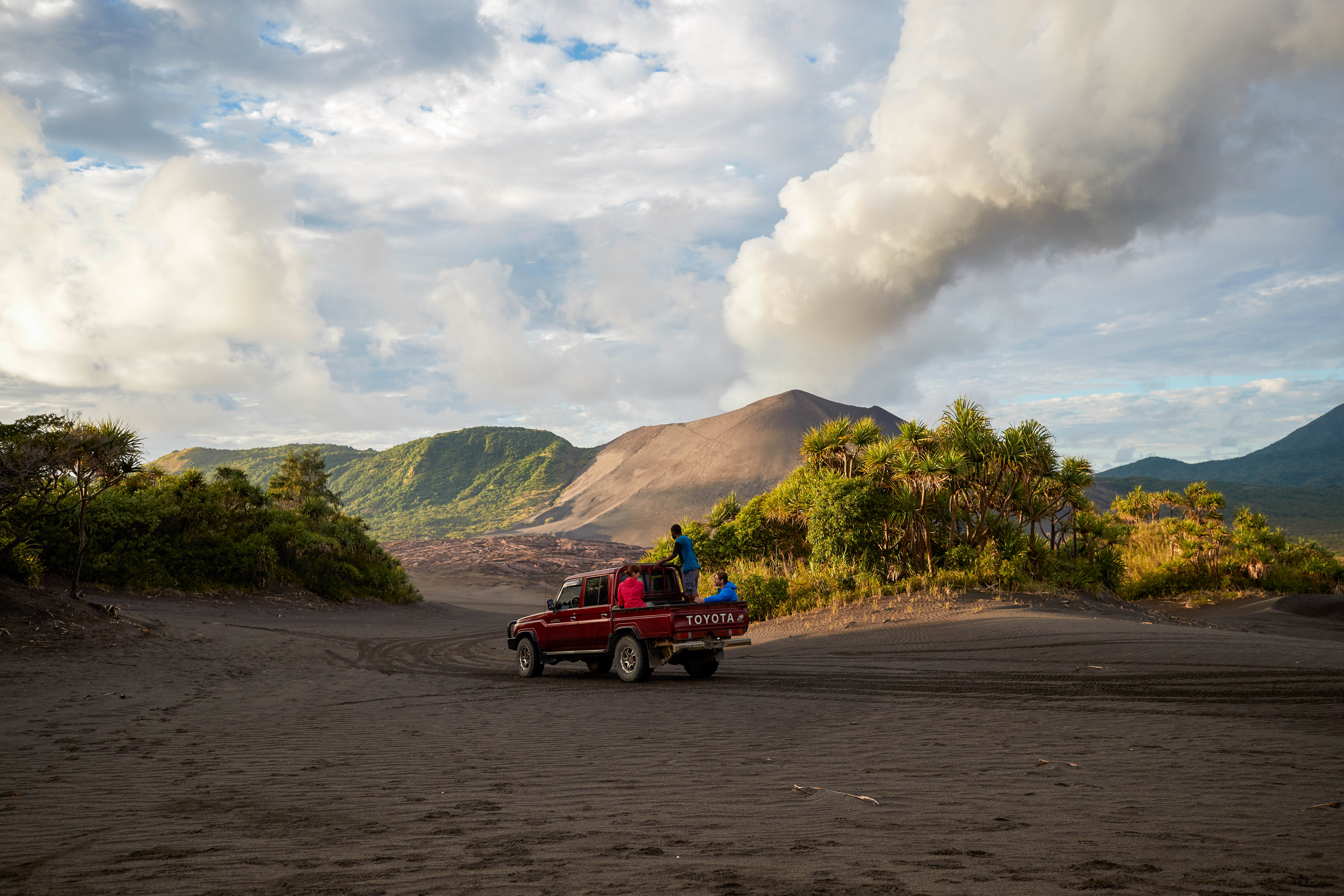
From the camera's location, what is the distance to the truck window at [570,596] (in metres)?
14.3

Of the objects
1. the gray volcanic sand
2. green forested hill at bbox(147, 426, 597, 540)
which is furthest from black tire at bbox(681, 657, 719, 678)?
green forested hill at bbox(147, 426, 597, 540)

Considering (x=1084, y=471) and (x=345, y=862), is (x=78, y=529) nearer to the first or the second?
(x=345, y=862)

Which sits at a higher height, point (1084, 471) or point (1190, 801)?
point (1084, 471)

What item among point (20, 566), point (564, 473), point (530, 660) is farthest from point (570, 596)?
point (564, 473)

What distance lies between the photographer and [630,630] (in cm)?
1323

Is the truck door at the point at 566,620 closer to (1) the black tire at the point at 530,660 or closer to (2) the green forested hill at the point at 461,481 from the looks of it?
(1) the black tire at the point at 530,660

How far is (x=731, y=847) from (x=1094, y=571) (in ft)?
Answer: 84.0

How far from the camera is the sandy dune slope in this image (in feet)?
332

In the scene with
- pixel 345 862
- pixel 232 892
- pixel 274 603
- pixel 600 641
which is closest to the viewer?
pixel 232 892

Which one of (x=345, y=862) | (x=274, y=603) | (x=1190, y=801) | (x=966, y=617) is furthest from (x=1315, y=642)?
(x=274, y=603)

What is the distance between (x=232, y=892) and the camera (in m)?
3.56

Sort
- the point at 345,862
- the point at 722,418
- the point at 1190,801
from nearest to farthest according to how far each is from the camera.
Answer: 1. the point at 345,862
2. the point at 1190,801
3. the point at 722,418

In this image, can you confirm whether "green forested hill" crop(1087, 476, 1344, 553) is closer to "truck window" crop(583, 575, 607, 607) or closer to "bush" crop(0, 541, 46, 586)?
"truck window" crop(583, 575, 607, 607)

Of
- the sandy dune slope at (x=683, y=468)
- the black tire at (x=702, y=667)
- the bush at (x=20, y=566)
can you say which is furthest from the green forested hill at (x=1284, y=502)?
the bush at (x=20, y=566)
